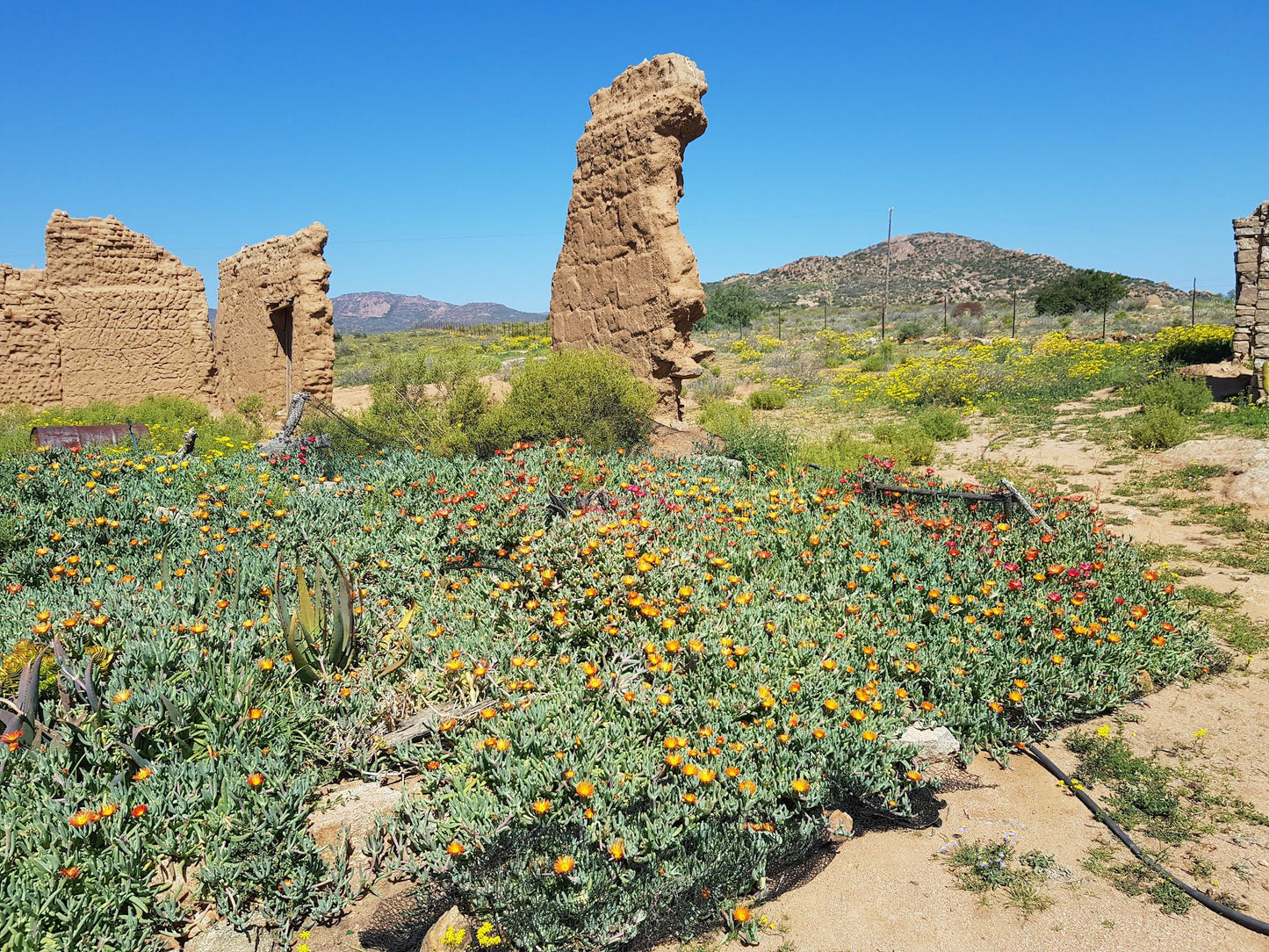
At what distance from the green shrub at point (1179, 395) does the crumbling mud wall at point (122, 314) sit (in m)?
15.7

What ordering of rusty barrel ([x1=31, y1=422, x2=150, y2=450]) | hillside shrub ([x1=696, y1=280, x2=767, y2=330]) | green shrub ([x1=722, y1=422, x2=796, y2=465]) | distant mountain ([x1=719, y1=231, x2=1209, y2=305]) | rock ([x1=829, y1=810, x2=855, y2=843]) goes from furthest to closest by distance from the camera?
distant mountain ([x1=719, y1=231, x2=1209, y2=305]) → hillside shrub ([x1=696, y1=280, x2=767, y2=330]) → green shrub ([x1=722, y1=422, x2=796, y2=465]) → rusty barrel ([x1=31, y1=422, x2=150, y2=450]) → rock ([x1=829, y1=810, x2=855, y2=843])

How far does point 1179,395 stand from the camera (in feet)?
38.1

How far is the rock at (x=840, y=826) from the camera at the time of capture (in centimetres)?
316

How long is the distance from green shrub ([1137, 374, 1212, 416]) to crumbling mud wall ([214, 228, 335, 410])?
42.4 ft

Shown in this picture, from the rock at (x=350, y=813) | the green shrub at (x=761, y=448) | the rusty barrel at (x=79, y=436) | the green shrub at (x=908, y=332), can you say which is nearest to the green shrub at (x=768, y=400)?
the green shrub at (x=761, y=448)

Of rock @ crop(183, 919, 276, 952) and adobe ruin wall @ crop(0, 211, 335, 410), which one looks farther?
adobe ruin wall @ crop(0, 211, 335, 410)

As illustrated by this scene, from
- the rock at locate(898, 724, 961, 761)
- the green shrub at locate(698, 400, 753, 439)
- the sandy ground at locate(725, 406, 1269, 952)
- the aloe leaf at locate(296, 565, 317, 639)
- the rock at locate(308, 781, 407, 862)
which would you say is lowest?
the sandy ground at locate(725, 406, 1269, 952)

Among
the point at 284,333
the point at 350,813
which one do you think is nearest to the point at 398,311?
the point at 284,333

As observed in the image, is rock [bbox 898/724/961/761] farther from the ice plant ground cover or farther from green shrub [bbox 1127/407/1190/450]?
green shrub [bbox 1127/407/1190/450]

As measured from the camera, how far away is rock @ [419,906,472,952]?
2.57m

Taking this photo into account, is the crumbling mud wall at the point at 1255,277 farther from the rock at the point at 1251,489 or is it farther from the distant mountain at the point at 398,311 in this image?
the distant mountain at the point at 398,311

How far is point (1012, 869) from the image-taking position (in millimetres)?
3064

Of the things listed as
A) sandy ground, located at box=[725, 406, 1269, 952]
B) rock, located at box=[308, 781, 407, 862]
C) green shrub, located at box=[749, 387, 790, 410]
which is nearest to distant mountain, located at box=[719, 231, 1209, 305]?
green shrub, located at box=[749, 387, 790, 410]

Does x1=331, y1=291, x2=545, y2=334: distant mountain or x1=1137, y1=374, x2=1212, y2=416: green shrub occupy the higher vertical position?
x1=331, y1=291, x2=545, y2=334: distant mountain
